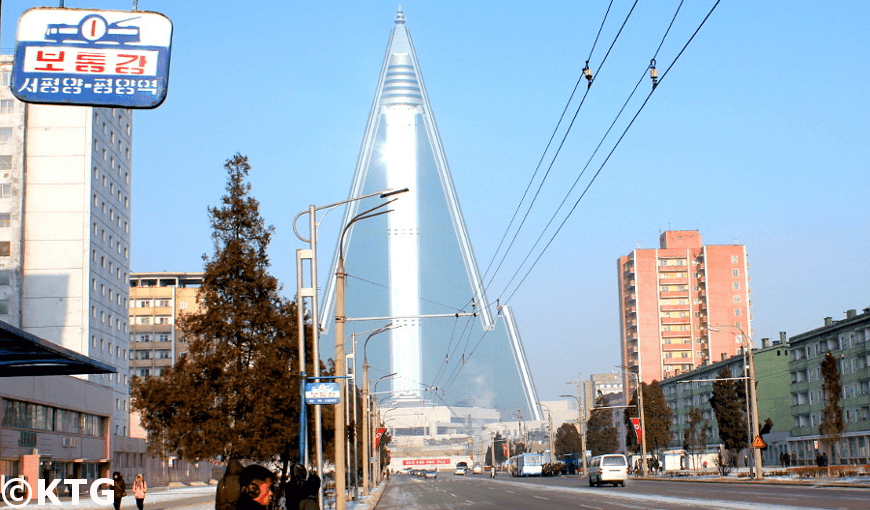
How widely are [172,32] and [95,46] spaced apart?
967 mm

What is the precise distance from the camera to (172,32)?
Result: 496 inches

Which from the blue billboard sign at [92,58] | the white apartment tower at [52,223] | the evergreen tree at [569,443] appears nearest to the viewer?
the blue billboard sign at [92,58]

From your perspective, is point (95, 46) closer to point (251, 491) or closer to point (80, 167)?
point (251, 491)

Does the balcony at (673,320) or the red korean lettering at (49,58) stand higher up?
the balcony at (673,320)

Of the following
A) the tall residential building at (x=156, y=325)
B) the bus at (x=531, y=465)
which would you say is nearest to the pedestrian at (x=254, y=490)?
the bus at (x=531, y=465)

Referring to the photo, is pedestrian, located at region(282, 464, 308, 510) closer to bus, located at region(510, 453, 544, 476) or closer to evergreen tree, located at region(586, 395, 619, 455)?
bus, located at region(510, 453, 544, 476)

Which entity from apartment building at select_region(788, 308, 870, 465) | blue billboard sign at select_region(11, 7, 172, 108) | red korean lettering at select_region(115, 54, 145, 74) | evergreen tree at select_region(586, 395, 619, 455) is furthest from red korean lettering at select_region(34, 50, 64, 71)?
evergreen tree at select_region(586, 395, 619, 455)

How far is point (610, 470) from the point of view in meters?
61.7

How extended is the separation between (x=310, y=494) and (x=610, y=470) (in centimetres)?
4891

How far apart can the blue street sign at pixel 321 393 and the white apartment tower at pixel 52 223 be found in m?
72.9

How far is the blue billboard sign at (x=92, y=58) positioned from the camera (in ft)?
38.5

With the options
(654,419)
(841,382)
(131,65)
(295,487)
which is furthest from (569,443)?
(131,65)

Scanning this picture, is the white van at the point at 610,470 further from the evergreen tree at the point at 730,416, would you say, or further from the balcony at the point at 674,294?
the balcony at the point at 674,294

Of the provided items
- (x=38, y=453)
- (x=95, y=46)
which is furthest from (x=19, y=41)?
→ (x=38, y=453)
